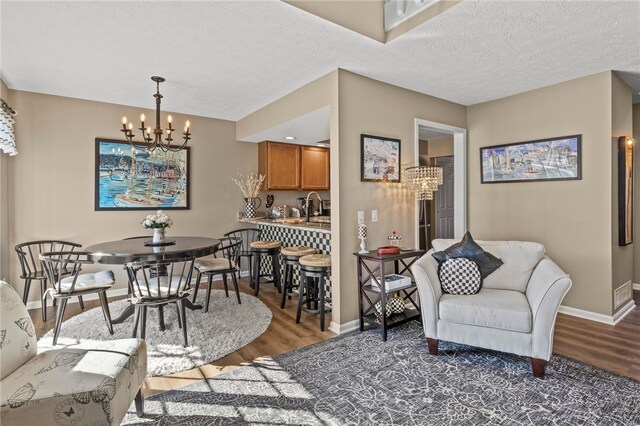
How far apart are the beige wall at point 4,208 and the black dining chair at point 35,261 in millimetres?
157

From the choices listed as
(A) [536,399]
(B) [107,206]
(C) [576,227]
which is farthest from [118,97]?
(C) [576,227]

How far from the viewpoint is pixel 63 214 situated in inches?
167

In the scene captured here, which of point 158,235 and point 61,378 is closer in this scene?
point 61,378

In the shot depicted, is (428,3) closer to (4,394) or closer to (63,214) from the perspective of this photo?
(4,394)

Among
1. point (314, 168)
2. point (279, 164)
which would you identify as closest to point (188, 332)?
point (279, 164)

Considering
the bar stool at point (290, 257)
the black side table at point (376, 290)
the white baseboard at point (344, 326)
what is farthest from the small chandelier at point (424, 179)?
the white baseboard at point (344, 326)

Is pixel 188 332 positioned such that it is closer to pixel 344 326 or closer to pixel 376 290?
pixel 344 326

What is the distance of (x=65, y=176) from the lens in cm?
424

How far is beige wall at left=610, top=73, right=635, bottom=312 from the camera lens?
348 centimetres

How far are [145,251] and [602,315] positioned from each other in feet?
15.1

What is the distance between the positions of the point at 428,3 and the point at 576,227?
9.59ft

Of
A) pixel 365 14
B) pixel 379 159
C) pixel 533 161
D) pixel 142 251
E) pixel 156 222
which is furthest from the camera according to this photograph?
pixel 533 161

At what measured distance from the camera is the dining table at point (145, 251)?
2828 millimetres

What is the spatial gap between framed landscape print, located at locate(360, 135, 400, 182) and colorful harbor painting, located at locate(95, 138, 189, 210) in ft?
9.32
